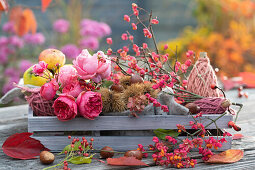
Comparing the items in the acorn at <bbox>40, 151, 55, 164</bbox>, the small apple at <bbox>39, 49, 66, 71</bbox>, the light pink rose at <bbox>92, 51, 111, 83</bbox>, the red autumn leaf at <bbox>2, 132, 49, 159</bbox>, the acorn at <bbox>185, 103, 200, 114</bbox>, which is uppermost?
the small apple at <bbox>39, 49, 66, 71</bbox>

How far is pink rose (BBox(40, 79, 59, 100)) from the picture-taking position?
1112 mm

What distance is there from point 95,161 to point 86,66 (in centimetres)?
30

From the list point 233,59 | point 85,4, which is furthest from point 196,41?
point 85,4

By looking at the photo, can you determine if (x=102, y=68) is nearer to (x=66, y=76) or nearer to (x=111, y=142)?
(x=66, y=76)

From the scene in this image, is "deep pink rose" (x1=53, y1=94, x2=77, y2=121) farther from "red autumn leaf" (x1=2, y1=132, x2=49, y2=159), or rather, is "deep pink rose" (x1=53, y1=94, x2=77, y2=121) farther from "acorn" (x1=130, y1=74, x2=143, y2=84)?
"acorn" (x1=130, y1=74, x2=143, y2=84)

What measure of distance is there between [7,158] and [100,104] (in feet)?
1.10

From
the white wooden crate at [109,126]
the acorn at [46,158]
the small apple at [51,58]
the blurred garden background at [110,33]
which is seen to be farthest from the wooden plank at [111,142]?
the blurred garden background at [110,33]

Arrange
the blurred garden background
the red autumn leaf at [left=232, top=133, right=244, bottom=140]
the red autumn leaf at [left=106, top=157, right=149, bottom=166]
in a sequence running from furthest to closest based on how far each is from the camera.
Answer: the blurred garden background
the red autumn leaf at [left=232, top=133, right=244, bottom=140]
the red autumn leaf at [left=106, top=157, right=149, bottom=166]

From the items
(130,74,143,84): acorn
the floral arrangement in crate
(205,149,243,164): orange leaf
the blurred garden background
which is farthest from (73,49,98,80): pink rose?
the blurred garden background

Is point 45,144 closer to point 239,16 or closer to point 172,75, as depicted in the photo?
point 172,75

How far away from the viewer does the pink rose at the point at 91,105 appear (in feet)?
3.52

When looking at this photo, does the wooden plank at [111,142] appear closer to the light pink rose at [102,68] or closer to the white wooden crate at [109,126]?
the white wooden crate at [109,126]

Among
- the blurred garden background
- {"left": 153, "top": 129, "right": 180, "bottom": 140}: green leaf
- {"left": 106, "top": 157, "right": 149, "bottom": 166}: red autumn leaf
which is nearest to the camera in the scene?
{"left": 106, "top": 157, "right": 149, "bottom": 166}: red autumn leaf

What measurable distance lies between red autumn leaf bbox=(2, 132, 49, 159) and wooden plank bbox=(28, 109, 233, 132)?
0.03m
